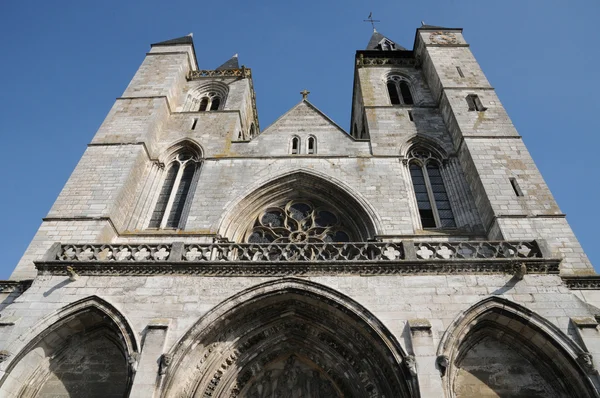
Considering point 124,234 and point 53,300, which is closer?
point 53,300

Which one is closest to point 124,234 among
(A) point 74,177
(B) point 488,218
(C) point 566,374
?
(A) point 74,177

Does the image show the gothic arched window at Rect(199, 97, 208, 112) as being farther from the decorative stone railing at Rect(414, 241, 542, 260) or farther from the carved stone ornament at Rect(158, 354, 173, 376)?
the carved stone ornament at Rect(158, 354, 173, 376)

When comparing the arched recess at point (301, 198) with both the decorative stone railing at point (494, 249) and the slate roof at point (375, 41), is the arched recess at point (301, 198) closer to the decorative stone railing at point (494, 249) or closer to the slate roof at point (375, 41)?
the decorative stone railing at point (494, 249)

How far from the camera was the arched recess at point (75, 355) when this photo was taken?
6.01 metres

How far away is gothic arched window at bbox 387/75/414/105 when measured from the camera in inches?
562

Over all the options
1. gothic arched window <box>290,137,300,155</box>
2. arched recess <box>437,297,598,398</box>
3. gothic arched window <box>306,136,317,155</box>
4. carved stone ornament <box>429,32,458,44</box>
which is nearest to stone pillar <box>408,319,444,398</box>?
arched recess <box>437,297,598,398</box>

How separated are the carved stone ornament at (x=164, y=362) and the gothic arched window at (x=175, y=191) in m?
4.53

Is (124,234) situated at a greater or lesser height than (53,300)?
greater

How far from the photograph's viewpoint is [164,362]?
5539 millimetres

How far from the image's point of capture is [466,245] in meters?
7.18

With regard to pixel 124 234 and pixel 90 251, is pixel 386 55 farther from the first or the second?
pixel 90 251

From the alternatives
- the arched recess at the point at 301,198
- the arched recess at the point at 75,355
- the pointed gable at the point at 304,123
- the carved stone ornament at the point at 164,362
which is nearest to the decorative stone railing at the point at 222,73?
the pointed gable at the point at 304,123

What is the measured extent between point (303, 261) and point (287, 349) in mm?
1541

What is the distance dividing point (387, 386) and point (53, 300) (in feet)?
17.3
